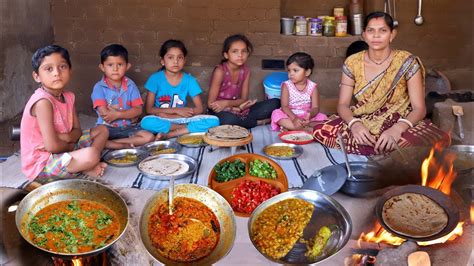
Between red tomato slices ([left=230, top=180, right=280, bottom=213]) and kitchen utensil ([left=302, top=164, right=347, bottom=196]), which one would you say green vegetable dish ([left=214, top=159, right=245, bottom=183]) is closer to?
red tomato slices ([left=230, top=180, right=280, bottom=213])

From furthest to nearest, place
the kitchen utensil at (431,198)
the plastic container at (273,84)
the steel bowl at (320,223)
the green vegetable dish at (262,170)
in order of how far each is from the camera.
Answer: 1. the plastic container at (273,84)
2. the green vegetable dish at (262,170)
3. the kitchen utensil at (431,198)
4. the steel bowl at (320,223)

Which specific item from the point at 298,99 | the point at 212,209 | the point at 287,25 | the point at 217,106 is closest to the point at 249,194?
the point at 212,209

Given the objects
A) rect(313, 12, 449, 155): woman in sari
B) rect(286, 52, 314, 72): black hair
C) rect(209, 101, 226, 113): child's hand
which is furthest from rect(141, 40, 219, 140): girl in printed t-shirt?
rect(313, 12, 449, 155): woman in sari

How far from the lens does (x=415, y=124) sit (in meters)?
3.85

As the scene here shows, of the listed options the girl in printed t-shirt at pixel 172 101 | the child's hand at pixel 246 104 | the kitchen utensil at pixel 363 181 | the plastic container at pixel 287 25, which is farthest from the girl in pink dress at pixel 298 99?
the kitchen utensil at pixel 363 181

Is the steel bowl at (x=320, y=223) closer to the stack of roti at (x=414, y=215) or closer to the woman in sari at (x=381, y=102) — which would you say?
the stack of roti at (x=414, y=215)

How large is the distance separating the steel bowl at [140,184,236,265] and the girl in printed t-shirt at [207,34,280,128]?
218cm

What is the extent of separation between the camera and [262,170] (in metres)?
3.08

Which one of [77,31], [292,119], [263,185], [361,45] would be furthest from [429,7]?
[77,31]

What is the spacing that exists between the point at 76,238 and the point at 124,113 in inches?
87.5

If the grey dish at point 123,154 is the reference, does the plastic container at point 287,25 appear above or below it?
above

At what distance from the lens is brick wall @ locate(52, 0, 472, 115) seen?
5.30 m

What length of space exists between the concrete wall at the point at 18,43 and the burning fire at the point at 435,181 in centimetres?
370

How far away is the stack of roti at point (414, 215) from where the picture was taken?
260 centimetres
